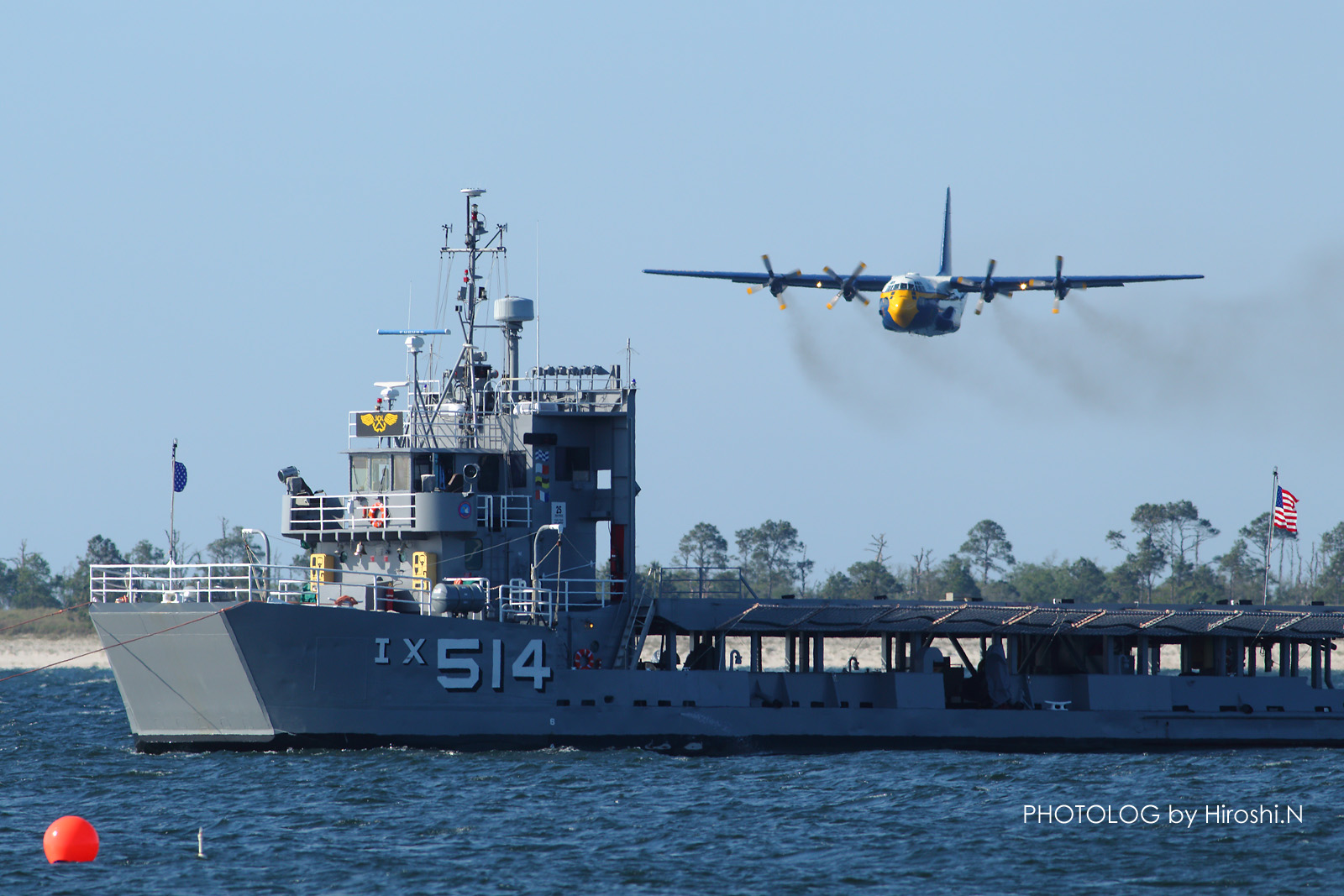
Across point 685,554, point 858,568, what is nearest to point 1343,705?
point 858,568

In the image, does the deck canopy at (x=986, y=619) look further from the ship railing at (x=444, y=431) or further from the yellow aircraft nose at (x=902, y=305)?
the yellow aircraft nose at (x=902, y=305)

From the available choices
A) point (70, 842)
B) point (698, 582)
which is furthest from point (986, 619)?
point (70, 842)

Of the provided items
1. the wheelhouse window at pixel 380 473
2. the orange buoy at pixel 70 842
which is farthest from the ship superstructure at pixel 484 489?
the orange buoy at pixel 70 842

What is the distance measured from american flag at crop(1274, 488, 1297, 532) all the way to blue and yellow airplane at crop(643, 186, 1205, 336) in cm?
1275

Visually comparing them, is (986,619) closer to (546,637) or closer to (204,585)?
(546,637)

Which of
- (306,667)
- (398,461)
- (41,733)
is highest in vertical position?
(398,461)

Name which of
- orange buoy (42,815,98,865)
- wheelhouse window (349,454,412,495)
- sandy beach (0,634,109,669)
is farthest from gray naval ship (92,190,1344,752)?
sandy beach (0,634,109,669)

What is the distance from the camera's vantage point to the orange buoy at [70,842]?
996 inches

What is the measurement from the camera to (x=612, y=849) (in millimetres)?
26656

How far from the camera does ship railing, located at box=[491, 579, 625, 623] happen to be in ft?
118

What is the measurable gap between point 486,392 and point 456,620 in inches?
280

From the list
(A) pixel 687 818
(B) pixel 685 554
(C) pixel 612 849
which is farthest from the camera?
(B) pixel 685 554

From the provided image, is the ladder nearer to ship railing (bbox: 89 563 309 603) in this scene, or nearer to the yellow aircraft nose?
ship railing (bbox: 89 563 309 603)

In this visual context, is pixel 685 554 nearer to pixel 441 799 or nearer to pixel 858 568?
pixel 858 568
